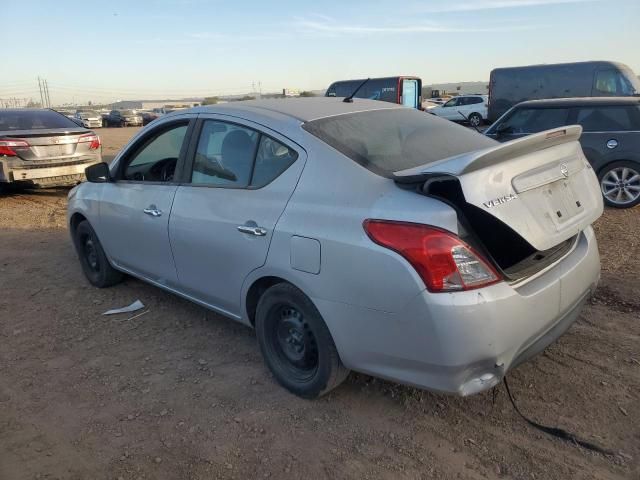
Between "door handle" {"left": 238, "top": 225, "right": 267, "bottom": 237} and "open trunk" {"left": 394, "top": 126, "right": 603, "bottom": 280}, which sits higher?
"open trunk" {"left": 394, "top": 126, "right": 603, "bottom": 280}

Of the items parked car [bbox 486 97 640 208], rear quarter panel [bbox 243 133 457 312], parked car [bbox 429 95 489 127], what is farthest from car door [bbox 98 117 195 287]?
parked car [bbox 429 95 489 127]

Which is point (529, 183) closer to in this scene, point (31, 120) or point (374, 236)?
point (374, 236)

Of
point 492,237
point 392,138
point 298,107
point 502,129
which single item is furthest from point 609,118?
point 492,237

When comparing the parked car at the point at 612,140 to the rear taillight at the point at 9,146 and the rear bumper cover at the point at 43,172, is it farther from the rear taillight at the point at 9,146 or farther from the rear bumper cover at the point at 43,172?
the rear taillight at the point at 9,146

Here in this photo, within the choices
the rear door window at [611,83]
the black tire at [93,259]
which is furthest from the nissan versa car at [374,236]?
the rear door window at [611,83]

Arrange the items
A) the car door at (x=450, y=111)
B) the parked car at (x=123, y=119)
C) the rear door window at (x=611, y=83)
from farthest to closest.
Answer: the parked car at (x=123, y=119) → the car door at (x=450, y=111) → the rear door window at (x=611, y=83)

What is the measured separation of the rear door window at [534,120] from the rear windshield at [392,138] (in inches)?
206

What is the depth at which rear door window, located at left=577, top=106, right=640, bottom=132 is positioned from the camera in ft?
24.5

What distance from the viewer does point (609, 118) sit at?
7625 mm

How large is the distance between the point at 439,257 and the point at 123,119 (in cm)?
4634

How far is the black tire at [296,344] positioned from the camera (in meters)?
2.76

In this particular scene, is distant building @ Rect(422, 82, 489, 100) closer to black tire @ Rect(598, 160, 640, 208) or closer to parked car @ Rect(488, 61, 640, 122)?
parked car @ Rect(488, 61, 640, 122)

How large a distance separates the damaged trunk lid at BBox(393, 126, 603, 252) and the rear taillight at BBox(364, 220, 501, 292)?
0.20m

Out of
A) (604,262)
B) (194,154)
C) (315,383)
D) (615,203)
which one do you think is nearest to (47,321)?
(194,154)
